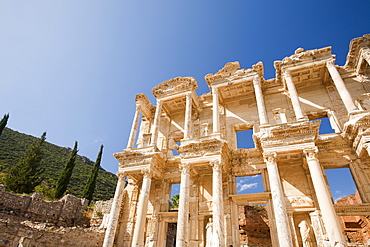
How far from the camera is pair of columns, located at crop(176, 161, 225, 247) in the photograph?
957cm

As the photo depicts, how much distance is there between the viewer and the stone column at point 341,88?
11.2m

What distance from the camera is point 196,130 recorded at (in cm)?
1598

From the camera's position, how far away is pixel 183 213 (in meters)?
10.8

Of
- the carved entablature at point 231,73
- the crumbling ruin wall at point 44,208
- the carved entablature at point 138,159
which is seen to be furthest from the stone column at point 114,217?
the carved entablature at point 231,73

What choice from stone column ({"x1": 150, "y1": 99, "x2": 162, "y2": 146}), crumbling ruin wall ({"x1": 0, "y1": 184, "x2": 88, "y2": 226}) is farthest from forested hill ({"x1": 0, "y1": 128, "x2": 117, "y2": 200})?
stone column ({"x1": 150, "y1": 99, "x2": 162, "y2": 146})

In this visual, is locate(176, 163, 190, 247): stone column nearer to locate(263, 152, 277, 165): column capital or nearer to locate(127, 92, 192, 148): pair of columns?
locate(127, 92, 192, 148): pair of columns

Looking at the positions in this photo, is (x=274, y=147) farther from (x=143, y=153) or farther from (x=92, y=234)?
(x=92, y=234)

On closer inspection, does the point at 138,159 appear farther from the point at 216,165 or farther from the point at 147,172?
the point at 216,165

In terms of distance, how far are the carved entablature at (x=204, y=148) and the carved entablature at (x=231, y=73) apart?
16.8ft

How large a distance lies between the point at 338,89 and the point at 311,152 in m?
4.71

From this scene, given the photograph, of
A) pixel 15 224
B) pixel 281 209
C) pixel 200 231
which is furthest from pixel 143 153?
pixel 281 209

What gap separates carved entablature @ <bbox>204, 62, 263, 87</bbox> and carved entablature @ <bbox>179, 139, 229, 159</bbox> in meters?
5.13

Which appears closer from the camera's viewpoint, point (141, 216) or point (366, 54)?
point (141, 216)

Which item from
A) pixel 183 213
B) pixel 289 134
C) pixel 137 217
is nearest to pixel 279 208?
pixel 289 134
